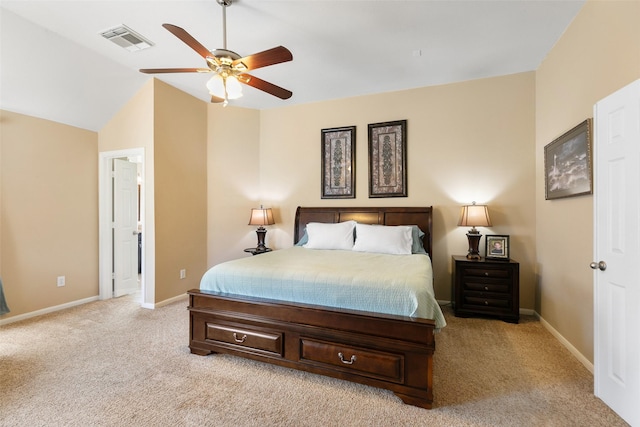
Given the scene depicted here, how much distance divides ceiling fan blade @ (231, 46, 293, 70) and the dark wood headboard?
2508 millimetres

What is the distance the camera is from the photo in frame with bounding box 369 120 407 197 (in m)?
4.20

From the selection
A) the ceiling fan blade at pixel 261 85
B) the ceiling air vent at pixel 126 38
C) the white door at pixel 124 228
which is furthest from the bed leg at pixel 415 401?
the white door at pixel 124 228

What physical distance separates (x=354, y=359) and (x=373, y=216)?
2424 millimetres

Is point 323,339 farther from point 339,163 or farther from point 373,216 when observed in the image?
point 339,163

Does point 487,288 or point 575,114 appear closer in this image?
point 575,114

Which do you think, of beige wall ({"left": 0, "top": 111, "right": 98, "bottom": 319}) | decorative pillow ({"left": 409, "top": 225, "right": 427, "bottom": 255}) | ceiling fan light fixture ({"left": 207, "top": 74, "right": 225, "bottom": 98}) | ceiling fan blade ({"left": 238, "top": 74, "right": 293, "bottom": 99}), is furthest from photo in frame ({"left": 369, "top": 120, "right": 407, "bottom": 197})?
beige wall ({"left": 0, "top": 111, "right": 98, "bottom": 319})

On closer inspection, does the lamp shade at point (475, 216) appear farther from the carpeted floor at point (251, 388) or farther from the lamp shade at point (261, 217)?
the lamp shade at point (261, 217)

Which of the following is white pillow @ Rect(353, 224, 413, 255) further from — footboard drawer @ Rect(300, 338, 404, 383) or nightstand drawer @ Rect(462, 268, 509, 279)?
footboard drawer @ Rect(300, 338, 404, 383)

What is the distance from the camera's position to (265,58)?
224cm

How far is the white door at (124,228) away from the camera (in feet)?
14.6

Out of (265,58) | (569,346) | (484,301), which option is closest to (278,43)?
(265,58)

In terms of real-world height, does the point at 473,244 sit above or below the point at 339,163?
below

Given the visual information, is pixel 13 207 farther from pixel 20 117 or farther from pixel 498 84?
pixel 498 84

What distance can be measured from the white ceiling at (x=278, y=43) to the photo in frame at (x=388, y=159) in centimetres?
60
